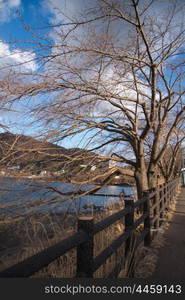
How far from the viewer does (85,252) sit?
7.65 ft

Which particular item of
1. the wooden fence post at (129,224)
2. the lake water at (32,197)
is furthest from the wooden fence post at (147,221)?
the wooden fence post at (129,224)

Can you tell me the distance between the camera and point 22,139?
549 cm

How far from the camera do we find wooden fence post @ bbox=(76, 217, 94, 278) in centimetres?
233

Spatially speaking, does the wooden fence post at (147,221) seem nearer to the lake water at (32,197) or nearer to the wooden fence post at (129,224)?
the lake water at (32,197)

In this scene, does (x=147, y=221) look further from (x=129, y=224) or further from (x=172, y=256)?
(x=129, y=224)

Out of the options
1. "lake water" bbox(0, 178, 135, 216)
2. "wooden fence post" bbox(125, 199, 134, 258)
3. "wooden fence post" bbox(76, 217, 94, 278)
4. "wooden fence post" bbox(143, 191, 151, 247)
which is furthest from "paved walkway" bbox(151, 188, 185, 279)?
"lake water" bbox(0, 178, 135, 216)

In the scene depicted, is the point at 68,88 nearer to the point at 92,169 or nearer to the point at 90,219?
the point at 92,169

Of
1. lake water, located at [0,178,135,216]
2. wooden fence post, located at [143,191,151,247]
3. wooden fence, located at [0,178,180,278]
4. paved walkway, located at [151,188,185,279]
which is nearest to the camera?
wooden fence, located at [0,178,180,278]

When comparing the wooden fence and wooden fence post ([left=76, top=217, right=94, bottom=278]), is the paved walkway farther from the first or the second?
wooden fence post ([left=76, top=217, right=94, bottom=278])

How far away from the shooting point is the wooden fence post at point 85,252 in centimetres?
233

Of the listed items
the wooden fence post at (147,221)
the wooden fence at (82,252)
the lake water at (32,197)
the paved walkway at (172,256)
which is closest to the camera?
the wooden fence at (82,252)

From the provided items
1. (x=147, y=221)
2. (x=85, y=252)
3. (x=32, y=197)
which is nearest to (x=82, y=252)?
(x=85, y=252)

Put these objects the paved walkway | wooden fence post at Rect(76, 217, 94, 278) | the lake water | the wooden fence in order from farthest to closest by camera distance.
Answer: the lake water → the paved walkway → wooden fence post at Rect(76, 217, 94, 278) → the wooden fence

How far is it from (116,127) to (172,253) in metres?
4.25
